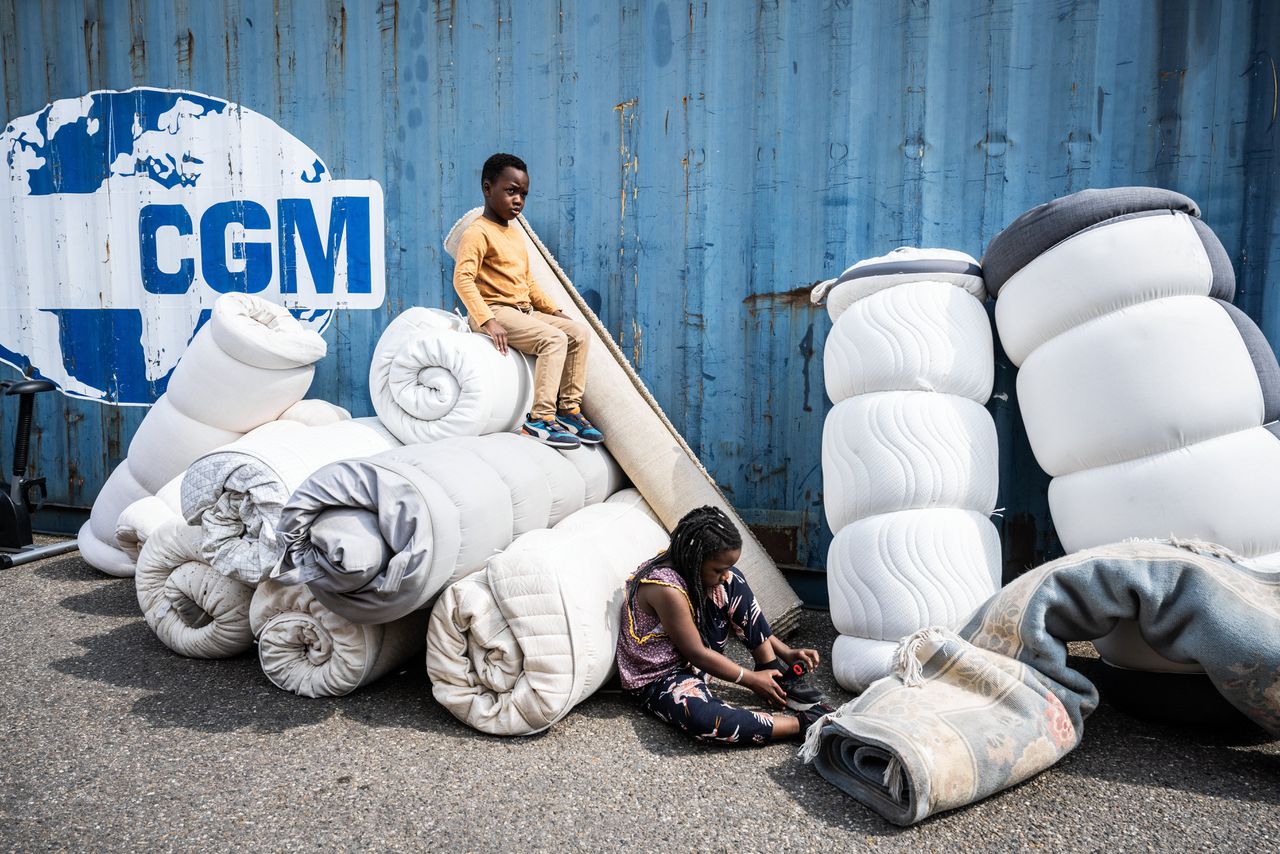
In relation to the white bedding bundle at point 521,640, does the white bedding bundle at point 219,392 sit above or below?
above

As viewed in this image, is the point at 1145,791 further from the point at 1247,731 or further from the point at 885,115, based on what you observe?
the point at 885,115

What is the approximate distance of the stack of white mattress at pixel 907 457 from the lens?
2975mm

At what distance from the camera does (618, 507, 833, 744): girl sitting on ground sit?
2.66 metres

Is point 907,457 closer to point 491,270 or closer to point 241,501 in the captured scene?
point 491,270

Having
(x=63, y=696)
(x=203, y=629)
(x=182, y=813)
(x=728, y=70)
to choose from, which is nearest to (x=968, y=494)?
(x=728, y=70)

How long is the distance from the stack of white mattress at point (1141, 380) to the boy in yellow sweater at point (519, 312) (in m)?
1.73

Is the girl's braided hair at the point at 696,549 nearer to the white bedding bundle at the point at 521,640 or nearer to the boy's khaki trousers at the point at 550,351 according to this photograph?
the white bedding bundle at the point at 521,640

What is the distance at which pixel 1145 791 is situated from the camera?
7.61 feet

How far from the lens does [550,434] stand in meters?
3.51

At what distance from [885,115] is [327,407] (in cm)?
283

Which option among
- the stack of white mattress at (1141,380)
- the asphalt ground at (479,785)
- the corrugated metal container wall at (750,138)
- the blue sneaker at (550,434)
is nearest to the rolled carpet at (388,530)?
the asphalt ground at (479,785)

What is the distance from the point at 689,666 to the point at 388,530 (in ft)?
3.46

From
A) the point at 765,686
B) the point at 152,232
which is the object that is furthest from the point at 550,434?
the point at 152,232

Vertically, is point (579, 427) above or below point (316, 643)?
above
